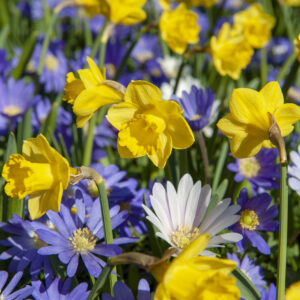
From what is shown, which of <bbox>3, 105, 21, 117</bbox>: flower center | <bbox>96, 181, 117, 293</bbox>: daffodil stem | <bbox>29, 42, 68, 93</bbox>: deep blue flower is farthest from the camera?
<bbox>29, 42, 68, 93</bbox>: deep blue flower

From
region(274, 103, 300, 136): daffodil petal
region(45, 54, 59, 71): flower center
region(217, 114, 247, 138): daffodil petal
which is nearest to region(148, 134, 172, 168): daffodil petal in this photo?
region(217, 114, 247, 138): daffodil petal

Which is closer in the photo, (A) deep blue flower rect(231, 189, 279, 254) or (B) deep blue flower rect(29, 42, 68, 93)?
(A) deep blue flower rect(231, 189, 279, 254)

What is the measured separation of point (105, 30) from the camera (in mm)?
1695

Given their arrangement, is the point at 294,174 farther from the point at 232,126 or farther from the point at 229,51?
the point at 229,51

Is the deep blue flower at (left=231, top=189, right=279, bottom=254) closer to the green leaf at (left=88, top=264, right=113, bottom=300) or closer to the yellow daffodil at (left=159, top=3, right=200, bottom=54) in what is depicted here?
the green leaf at (left=88, top=264, right=113, bottom=300)

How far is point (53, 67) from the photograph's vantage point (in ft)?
7.25

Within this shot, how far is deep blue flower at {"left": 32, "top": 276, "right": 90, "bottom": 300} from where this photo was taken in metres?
0.85

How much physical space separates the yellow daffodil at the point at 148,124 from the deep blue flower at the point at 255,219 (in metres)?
0.31

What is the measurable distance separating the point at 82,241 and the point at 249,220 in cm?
42

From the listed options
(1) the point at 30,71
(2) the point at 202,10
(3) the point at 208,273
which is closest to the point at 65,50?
(1) the point at 30,71

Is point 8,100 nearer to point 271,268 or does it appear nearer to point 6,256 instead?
point 6,256

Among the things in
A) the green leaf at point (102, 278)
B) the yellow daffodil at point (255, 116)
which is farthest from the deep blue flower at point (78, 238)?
the yellow daffodil at point (255, 116)

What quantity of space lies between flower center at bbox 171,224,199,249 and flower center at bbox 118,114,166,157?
20 cm

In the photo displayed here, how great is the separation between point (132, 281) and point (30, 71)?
148 centimetres
